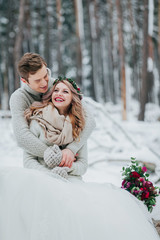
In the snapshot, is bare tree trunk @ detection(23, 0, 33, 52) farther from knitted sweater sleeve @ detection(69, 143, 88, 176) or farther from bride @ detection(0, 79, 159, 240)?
bride @ detection(0, 79, 159, 240)

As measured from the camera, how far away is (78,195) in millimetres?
1287

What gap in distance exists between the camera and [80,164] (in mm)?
1909

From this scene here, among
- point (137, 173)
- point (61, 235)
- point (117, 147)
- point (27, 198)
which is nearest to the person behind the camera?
point (61, 235)

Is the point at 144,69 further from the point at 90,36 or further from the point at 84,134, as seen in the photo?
the point at 84,134

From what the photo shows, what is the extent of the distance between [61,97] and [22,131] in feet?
1.30

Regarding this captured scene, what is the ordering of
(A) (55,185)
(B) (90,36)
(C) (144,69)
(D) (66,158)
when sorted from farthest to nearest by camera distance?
(B) (90,36) → (C) (144,69) → (D) (66,158) → (A) (55,185)

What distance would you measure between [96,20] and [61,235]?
1238 cm

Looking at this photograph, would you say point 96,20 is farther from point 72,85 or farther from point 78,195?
point 78,195

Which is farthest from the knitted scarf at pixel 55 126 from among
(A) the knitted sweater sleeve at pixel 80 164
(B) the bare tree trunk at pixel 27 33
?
(B) the bare tree trunk at pixel 27 33

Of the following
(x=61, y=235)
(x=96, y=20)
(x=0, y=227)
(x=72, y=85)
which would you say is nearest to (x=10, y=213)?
(x=0, y=227)

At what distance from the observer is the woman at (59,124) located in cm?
179

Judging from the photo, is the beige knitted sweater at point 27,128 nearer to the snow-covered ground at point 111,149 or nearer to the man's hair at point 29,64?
the man's hair at point 29,64

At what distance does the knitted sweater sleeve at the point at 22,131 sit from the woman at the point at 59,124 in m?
0.05

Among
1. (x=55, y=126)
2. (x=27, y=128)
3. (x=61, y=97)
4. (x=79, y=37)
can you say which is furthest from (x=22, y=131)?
(x=79, y=37)
